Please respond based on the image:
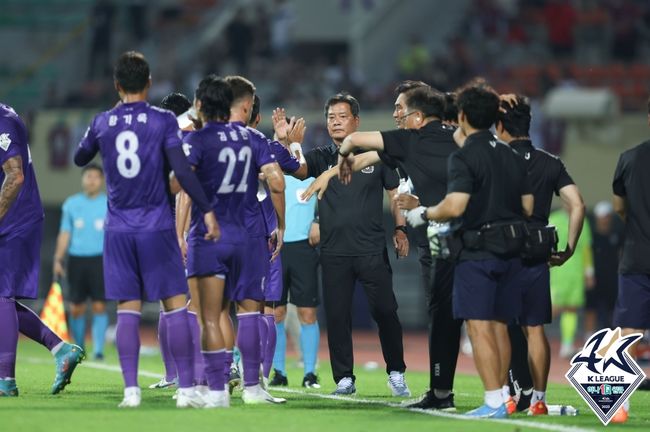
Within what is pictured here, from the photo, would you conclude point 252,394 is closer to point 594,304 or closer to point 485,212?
point 485,212

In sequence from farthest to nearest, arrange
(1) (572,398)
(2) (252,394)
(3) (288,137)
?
(1) (572,398)
(3) (288,137)
(2) (252,394)

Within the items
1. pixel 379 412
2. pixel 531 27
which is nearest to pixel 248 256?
pixel 379 412

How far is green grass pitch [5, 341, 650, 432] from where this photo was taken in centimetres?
853

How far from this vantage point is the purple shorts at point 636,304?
1028 cm

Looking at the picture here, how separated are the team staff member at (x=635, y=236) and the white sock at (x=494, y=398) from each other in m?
1.53

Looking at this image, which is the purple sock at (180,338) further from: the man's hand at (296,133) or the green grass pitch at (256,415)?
the man's hand at (296,133)

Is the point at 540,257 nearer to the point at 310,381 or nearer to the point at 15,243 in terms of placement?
the point at 310,381

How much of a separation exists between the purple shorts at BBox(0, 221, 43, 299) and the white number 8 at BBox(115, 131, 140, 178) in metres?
1.76

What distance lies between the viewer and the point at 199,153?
9.48 m

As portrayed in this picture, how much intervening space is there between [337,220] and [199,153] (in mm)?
2749

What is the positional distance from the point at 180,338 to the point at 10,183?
2058 mm

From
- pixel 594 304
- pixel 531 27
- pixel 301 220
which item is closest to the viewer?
pixel 301 220

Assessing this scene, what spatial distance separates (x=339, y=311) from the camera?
11.9 m

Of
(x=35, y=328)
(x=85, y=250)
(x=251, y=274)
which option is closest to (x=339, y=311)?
(x=251, y=274)
